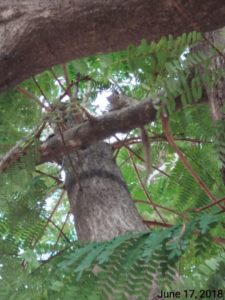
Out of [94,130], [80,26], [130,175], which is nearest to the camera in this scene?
[80,26]

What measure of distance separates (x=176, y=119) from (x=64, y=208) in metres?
3.28

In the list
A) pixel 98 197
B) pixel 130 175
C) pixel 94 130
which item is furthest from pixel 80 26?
pixel 130 175

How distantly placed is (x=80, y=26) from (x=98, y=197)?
1.08 m

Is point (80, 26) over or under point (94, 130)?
under

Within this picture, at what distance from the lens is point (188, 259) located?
2396 millimetres

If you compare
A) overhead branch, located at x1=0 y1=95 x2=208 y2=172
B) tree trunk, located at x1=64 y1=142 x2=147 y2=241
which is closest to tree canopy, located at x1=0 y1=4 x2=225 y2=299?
overhead branch, located at x1=0 y1=95 x2=208 y2=172

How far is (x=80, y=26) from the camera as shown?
63.7 inches

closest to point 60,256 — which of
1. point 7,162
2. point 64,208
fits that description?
point 7,162

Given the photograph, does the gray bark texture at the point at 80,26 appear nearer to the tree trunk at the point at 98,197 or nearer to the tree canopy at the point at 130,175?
the tree canopy at the point at 130,175

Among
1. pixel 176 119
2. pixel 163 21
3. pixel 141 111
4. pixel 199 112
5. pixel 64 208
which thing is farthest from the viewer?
pixel 64 208

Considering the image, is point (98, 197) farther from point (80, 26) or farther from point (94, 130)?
point (80, 26)

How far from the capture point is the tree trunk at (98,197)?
2359 millimetres

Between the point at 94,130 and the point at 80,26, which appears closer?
the point at 80,26

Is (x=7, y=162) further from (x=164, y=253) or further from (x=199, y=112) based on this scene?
(x=164, y=253)
